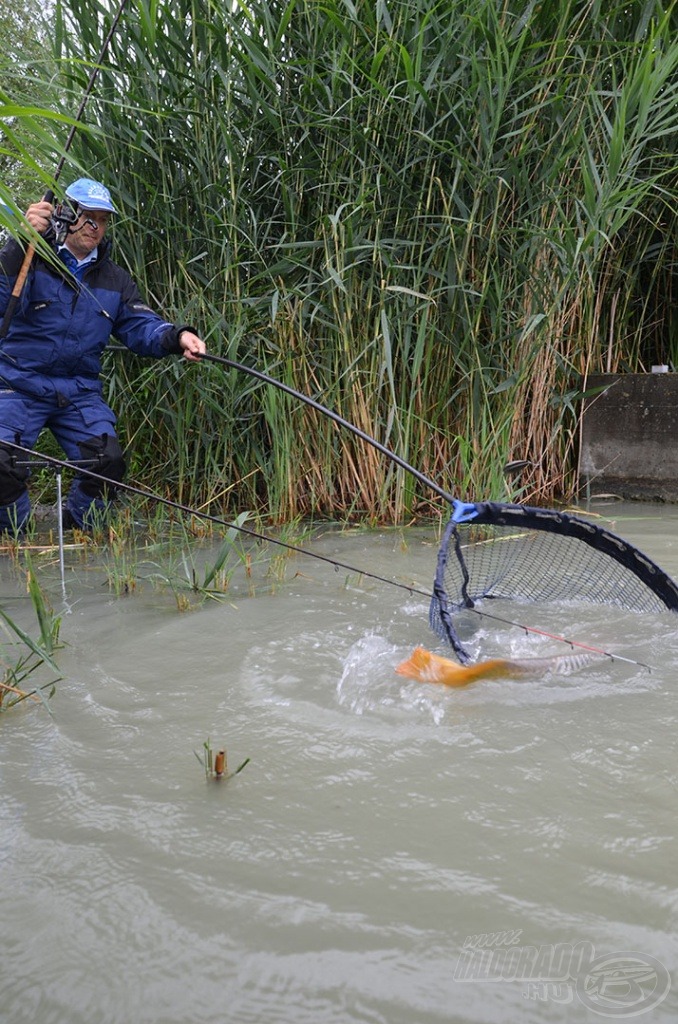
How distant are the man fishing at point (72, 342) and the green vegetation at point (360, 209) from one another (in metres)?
0.29

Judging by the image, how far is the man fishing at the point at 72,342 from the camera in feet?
14.5

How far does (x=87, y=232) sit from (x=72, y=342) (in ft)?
1.68

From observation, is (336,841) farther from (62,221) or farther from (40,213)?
(62,221)

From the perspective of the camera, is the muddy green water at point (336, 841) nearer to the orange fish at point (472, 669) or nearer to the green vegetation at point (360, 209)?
the orange fish at point (472, 669)

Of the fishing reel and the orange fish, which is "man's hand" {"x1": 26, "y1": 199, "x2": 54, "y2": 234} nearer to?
the fishing reel

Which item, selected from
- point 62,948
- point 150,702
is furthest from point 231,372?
point 62,948

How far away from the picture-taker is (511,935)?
4.58ft

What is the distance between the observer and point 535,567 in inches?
150

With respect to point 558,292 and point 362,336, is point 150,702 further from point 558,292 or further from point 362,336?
point 558,292

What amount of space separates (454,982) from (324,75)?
419 cm

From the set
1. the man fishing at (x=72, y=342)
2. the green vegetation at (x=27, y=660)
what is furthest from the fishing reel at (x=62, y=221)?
the green vegetation at (x=27, y=660)

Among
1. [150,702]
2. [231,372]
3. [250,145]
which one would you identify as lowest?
[150,702]

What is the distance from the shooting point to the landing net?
280cm

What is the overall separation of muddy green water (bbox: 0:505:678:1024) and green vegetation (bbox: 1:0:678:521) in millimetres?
2080
